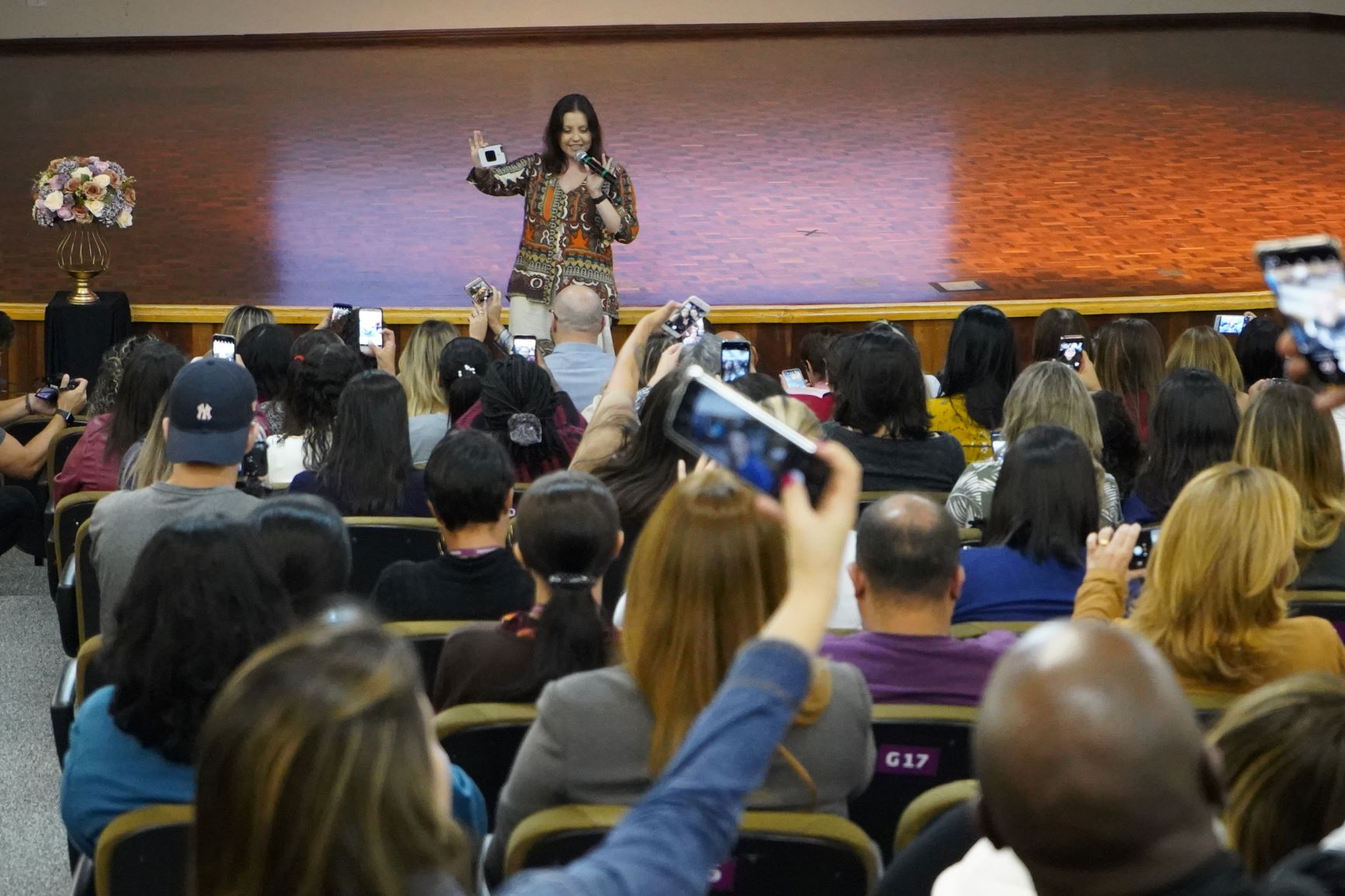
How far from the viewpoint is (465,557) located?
9.98ft

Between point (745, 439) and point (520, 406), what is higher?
point (745, 439)

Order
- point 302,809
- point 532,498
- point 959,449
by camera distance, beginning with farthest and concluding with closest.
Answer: point 959,449, point 532,498, point 302,809

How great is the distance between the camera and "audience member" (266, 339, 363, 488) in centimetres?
426

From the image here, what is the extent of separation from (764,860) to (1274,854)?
63cm

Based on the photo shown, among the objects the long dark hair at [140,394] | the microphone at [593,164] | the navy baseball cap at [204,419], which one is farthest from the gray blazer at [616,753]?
the microphone at [593,164]

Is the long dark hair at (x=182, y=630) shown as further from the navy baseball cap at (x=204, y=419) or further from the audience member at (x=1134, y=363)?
the audience member at (x=1134, y=363)

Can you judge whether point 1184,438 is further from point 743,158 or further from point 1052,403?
point 743,158

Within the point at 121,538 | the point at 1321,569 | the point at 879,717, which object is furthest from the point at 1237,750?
the point at 121,538

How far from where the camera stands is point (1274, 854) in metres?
1.50

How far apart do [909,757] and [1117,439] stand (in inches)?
94.6

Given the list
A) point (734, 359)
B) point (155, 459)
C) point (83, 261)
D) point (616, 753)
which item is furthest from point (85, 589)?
point (83, 261)

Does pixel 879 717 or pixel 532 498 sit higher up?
pixel 532 498

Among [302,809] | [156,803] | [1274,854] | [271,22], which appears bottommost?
[156,803]

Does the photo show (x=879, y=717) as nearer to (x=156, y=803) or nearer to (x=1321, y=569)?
(x=156, y=803)
